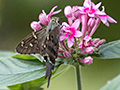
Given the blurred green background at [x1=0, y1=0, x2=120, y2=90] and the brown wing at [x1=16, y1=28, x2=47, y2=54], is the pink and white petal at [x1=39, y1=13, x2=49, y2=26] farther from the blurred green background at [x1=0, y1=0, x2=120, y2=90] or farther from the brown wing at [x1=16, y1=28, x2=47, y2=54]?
the blurred green background at [x1=0, y1=0, x2=120, y2=90]

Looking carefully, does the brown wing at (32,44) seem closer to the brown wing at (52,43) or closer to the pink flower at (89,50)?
the brown wing at (52,43)

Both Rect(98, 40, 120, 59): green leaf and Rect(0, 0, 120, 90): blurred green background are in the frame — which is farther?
Rect(0, 0, 120, 90): blurred green background

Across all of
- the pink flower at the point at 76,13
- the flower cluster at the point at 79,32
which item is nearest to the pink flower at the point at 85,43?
the flower cluster at the point at 79,32

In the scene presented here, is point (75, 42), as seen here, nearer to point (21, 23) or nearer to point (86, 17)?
point (86, 17)

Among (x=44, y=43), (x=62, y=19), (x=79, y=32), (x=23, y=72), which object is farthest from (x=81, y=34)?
(x=62, y=19)

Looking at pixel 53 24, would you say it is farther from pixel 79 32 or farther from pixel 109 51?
pixel 109 51

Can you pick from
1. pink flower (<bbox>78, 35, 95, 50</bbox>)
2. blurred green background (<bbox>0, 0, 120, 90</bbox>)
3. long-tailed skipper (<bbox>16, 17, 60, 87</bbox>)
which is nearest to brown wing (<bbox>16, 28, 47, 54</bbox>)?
long-tailed skipper (<bbox>16, 17, 60, 87</bbox>)

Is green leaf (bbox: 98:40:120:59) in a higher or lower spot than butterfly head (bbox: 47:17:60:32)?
lower
